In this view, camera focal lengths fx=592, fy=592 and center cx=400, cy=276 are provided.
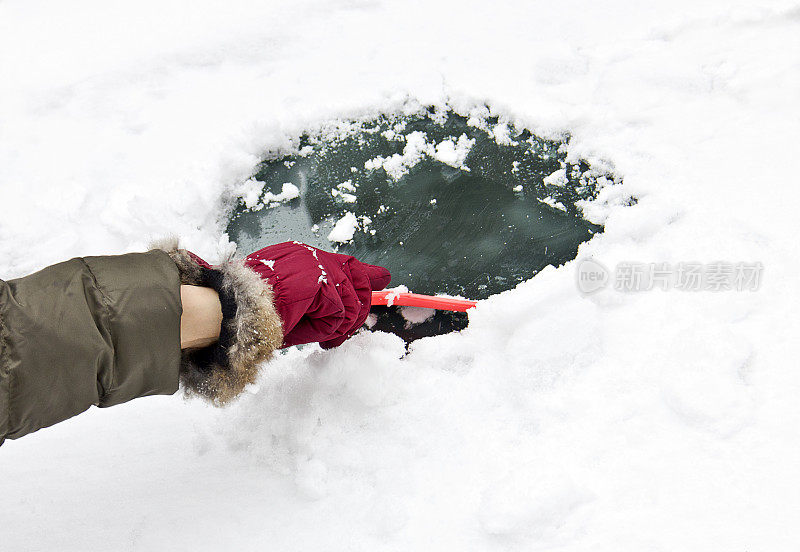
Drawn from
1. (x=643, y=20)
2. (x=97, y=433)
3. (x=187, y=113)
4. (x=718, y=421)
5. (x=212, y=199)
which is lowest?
(x=97, y=433)

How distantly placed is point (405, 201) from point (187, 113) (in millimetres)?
838

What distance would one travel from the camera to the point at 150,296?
0.84m

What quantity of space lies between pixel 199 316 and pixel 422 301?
0.70 metres

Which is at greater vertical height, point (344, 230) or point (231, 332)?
point (231, 332)

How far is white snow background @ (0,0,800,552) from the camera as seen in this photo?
110 centimetres

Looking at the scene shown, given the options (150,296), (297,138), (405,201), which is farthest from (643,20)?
(150,296)

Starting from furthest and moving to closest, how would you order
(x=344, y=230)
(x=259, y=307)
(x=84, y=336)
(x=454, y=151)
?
(x=454, y=151) < (x=344, y=230) < (x=259, y=307) < (x=84, y=336)

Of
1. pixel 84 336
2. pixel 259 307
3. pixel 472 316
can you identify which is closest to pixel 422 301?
pixel 472 316

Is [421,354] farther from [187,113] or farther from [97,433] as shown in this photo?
[187,113]

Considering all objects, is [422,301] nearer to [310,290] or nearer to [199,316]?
[310,290]

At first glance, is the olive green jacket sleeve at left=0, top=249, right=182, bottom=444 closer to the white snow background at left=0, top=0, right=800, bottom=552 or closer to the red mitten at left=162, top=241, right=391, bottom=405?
the red mitten at left=162, top=241, right=391, bottom=405

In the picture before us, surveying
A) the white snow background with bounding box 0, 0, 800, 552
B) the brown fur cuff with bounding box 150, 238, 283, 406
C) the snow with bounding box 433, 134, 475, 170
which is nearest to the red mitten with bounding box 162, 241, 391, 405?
the brown fur cuff with bounding box 150, 238, 283, 406

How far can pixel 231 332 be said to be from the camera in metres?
0.96

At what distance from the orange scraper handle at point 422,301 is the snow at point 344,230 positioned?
269 millimetres
